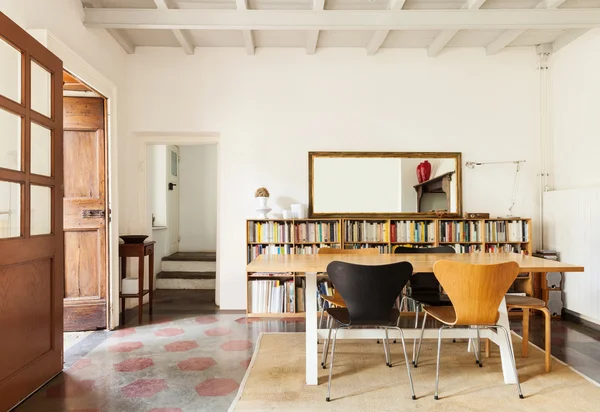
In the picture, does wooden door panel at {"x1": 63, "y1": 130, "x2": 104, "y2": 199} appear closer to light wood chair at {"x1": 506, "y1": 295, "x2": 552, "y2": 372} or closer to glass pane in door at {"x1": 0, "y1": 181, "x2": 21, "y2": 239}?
glass pane in door at {"x1": 0, "y1": 181, "x2": 21, "y2": 239}

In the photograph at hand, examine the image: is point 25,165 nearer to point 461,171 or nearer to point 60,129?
point 60,129

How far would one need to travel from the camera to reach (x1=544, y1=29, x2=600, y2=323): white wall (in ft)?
13.9

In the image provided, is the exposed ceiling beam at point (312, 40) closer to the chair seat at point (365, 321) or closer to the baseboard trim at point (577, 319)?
the chair seat at point (365, 321)

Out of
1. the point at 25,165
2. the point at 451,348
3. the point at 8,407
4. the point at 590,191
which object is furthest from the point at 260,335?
the point at 590,191

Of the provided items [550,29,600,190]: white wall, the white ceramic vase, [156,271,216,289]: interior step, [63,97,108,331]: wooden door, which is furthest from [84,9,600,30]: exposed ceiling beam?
[156,271,216,289]: interior step

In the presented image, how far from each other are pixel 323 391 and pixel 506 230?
3317 millimetres

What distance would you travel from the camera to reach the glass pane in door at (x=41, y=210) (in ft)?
8.93

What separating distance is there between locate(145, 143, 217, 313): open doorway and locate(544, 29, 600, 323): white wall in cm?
433

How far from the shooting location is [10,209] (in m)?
2.52

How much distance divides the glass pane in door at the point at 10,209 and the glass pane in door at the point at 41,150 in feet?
0.71

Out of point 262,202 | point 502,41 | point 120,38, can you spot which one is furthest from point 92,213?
point 502,41

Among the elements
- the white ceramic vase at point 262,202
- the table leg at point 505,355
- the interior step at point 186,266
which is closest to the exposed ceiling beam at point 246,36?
the white ceramic vase at point 262,202

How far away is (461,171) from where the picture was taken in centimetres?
502

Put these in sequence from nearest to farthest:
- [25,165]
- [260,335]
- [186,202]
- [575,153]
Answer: [25,165], [260,335], [575,153], [186,202]
